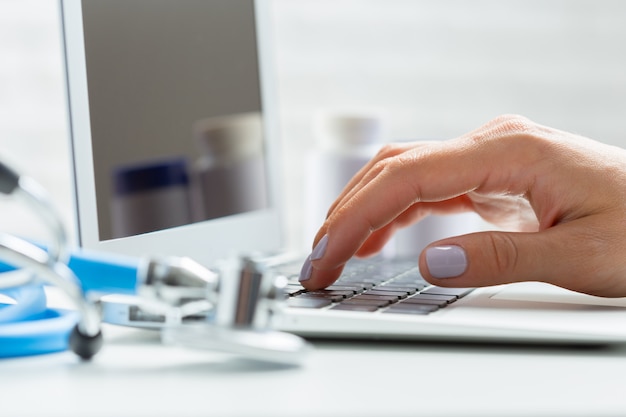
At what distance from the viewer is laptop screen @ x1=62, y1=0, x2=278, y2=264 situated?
30.8 inches

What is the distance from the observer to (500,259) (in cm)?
66

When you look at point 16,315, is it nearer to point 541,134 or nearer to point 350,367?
point 350,367

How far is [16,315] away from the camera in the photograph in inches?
22.7

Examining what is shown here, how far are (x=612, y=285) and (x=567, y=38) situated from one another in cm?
145

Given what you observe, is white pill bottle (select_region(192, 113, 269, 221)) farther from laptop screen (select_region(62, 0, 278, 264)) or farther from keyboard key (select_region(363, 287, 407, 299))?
keyboard key (select_region(363, 287, 407, 299))

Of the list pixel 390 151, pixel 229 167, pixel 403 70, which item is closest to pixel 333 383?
pixel 390 151

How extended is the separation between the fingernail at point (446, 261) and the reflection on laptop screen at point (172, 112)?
0.99 ft

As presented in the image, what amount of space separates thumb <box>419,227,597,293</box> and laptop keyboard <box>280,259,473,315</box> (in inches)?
0.9

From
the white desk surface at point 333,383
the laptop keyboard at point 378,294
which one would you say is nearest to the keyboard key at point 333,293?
the laptop keyboard at point 378,294

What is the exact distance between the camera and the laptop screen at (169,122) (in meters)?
0.78

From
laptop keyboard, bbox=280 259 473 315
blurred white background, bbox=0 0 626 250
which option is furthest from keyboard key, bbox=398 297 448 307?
blurred white background, bbox=0 0 626 250

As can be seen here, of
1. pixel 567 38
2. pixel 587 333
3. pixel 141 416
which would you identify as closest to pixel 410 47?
pixel 567 38

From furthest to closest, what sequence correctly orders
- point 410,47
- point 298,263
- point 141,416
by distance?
point 410,47 < point 298,263 < point 141,416

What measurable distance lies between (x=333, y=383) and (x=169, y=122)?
0.54m
